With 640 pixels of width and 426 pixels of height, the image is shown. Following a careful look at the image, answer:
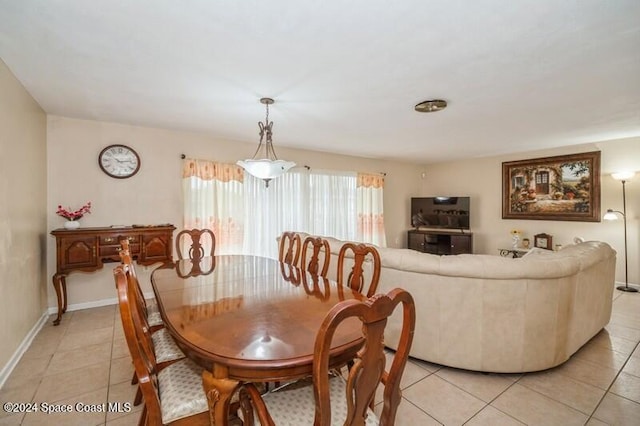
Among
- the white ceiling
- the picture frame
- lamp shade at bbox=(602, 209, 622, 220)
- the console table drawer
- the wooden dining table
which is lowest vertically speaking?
the wooden dining table

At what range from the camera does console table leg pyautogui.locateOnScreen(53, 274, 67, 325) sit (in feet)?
10.0

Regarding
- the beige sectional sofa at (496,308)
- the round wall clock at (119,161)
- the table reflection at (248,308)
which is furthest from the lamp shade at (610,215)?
the round wall clock at (119,161)

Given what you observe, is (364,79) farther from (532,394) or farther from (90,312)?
(90,312)

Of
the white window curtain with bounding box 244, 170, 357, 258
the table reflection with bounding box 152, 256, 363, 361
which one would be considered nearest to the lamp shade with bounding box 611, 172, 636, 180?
the white window curtain with bounding box 244, 170, 357, 258

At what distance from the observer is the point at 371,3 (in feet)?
4.89

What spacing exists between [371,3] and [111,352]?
3248 millimetres

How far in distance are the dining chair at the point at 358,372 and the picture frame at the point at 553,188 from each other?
5.46 m

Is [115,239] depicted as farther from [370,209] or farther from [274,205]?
[370,209]

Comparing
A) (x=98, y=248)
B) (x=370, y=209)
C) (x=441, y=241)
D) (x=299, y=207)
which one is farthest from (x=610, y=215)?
(x=98, y=248)

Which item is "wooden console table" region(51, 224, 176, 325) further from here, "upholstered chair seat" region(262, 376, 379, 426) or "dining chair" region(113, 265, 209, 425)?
"upholstered chair seat" region(262, 376, 379, 426)

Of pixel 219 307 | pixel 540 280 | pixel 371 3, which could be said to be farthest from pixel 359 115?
pixel 219 307

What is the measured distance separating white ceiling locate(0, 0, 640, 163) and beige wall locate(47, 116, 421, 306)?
0.91ft

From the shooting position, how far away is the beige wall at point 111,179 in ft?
11.0

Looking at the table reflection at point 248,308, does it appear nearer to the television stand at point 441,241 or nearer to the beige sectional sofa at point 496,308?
the beige sectional sofa at point 496,308
